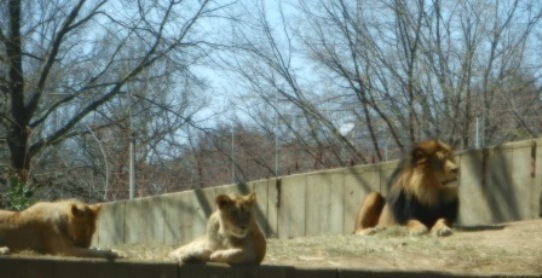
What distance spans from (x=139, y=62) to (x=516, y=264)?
11696 mm

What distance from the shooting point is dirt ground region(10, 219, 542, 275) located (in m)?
8.54

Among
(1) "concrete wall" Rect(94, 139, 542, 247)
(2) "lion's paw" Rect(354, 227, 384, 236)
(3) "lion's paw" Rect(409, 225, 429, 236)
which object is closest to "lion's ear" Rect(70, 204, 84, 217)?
(3) "lion's paw" Rect(409, 225, 429, 236)

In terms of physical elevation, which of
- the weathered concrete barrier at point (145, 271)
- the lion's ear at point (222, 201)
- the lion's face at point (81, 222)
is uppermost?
the lion's ear at point (222, 201)

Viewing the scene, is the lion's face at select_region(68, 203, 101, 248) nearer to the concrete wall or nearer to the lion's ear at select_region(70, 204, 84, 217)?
the lion's ear at select_region(70, 204, 84, 217)

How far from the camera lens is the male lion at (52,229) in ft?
27.0

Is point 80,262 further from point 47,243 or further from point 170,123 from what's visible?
point 170,123

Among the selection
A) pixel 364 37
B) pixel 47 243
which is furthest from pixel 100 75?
pixel 47 243

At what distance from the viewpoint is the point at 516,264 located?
8516 millimetres

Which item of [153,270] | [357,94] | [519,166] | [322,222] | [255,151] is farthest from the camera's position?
[357,94]

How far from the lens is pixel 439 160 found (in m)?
11.1

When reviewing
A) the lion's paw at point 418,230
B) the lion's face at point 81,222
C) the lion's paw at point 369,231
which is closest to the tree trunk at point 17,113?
the lion's paw at point 369,231

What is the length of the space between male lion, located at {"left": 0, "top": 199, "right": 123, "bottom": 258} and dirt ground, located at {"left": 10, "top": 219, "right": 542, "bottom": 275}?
0.49 m

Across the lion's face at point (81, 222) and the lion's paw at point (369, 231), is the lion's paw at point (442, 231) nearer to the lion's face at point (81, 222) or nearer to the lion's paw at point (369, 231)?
the lion's paw at point (369, 231)

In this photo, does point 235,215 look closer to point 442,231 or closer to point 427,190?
point 442,231
